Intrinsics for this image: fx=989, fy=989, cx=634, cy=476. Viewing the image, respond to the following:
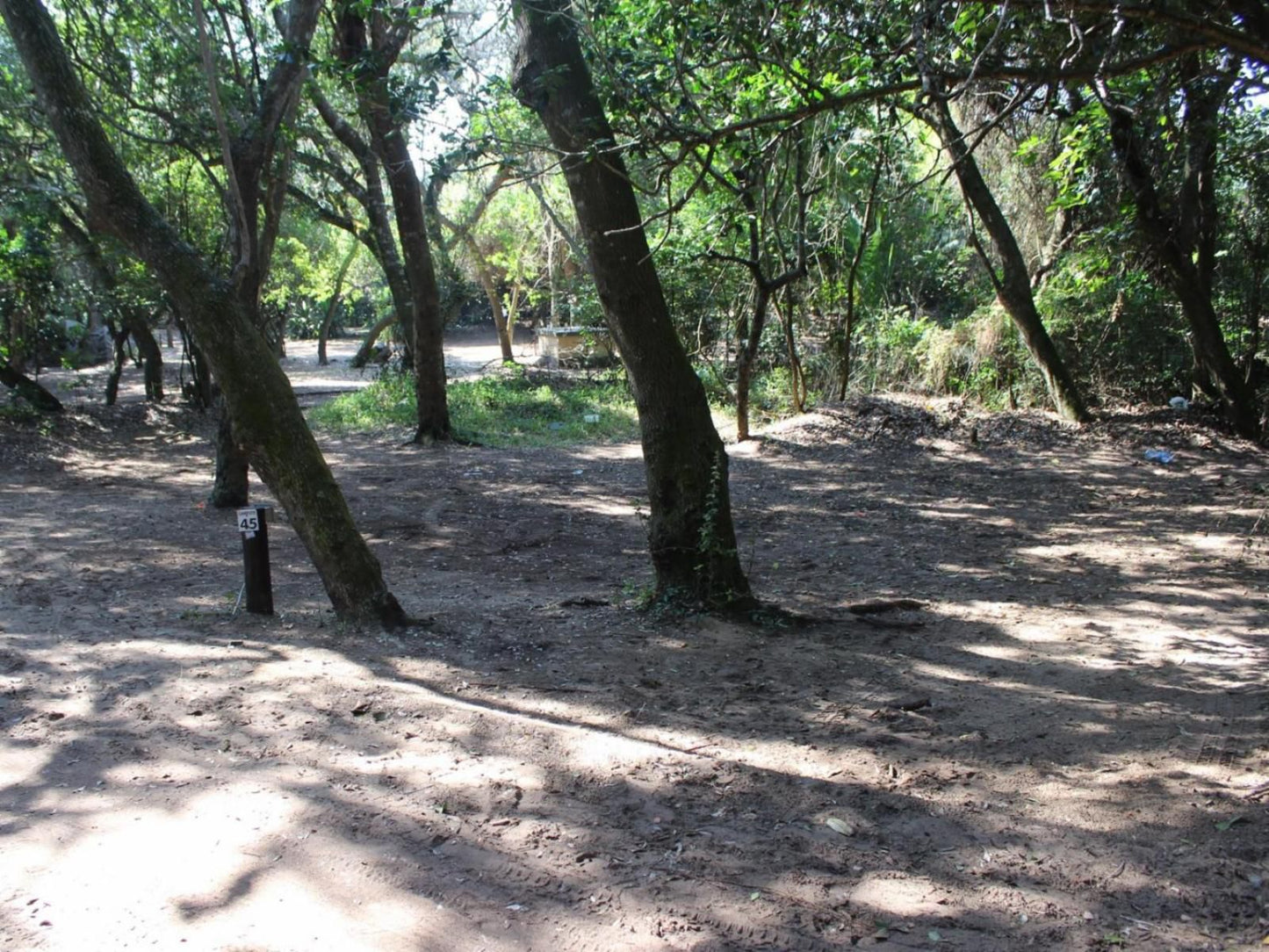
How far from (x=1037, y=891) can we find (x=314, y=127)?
1416 cm

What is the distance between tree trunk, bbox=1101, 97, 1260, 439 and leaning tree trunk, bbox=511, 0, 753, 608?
684cm

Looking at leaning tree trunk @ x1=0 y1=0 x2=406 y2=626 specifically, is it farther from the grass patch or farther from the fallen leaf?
the grass patch

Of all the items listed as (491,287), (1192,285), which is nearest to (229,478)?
(1192,285)

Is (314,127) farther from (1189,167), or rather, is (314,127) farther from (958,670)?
(958,670)

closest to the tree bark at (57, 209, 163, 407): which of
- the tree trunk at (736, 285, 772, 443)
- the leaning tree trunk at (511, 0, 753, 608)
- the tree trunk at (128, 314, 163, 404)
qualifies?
the tree trunk at (128, 314, 163, 404)

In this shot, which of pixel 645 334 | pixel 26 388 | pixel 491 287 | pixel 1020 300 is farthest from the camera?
pixel 491 287

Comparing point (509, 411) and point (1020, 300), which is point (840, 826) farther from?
point (509, 411)

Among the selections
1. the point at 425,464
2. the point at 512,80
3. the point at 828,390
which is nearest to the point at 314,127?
the point at 425,464

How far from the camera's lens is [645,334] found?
19.7 ft

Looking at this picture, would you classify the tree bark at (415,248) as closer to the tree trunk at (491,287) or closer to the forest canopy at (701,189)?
the forest canopy at (701,189)

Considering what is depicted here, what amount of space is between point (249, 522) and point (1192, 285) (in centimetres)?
1037

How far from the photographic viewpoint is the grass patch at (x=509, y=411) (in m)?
15.4

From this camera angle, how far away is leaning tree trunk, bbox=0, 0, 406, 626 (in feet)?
18.0

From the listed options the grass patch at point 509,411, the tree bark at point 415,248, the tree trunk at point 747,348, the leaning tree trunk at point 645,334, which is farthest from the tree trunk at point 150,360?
the leaning tree trunk at point 645,334
